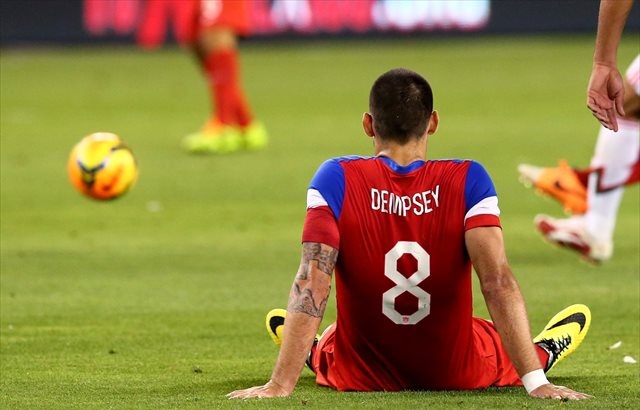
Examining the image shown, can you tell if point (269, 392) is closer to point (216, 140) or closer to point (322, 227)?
point (322, 227)

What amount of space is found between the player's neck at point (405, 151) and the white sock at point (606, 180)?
148 inches

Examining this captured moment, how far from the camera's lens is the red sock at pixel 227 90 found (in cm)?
1484

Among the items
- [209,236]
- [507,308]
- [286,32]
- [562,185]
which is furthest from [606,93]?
[286,32]

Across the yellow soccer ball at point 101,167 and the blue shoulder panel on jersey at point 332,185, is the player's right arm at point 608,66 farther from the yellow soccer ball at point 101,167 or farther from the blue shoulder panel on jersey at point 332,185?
the yellow soccer ball at point 101,167

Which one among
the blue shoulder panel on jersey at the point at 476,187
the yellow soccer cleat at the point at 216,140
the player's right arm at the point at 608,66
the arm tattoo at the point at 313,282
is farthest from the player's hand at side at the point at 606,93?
the yellow soccer cleat at the point at 216,140

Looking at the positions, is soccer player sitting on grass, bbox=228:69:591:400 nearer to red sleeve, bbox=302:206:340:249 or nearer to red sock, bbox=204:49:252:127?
red sleeve, bbox=302:206:340:249

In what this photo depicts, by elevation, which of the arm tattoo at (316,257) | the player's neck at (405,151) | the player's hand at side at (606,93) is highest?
the player's hand at side at (606,93)

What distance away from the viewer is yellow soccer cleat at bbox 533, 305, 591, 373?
220 inches

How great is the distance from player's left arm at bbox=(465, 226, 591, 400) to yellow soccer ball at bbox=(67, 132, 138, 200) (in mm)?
5277

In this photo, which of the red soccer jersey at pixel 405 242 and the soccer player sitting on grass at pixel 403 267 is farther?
the red soccer jersey at pixel 405 242

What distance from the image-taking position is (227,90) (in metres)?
14.8

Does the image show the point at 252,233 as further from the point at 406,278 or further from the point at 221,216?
the point at 406,278

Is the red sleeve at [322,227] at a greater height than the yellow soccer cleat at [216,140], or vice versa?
the red sleeve at [322,227]

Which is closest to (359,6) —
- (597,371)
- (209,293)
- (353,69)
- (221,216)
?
(353,69)
